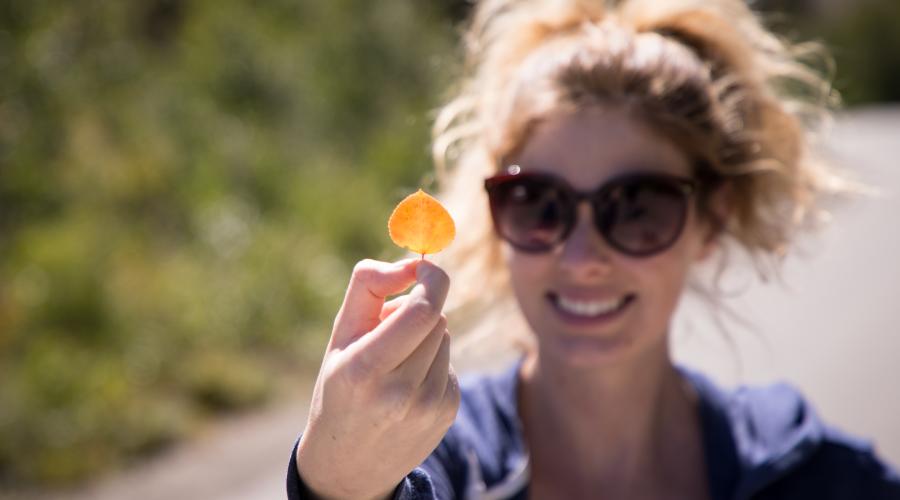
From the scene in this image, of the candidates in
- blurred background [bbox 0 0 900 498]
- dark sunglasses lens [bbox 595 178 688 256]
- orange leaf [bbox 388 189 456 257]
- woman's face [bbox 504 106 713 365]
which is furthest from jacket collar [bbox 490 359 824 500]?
blurred background [bbox 0 0 900 498]

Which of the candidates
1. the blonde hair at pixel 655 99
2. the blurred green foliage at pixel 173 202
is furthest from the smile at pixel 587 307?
the blurred green foliage at pixel 173 202

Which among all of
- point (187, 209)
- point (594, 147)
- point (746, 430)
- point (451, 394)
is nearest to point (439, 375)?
point (451, 394)

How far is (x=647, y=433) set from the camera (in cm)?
211

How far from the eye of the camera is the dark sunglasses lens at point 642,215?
6.22 feet

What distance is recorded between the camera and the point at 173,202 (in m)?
6.48

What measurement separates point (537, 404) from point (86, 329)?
3627mm

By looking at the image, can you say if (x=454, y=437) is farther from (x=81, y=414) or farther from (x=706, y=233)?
(x=81, y=414)

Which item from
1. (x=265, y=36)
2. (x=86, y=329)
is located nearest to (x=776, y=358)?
(x=86, y=329)

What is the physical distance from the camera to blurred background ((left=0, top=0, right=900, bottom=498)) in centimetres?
459

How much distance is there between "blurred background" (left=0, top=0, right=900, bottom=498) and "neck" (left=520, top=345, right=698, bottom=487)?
3.09 feet

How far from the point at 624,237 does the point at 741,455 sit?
512 millimetres

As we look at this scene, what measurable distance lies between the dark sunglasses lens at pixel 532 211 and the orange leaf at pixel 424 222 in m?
0.61

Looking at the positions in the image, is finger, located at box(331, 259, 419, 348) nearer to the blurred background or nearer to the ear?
the ear

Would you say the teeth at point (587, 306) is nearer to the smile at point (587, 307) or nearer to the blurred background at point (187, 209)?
the smile at point (587, 307)
